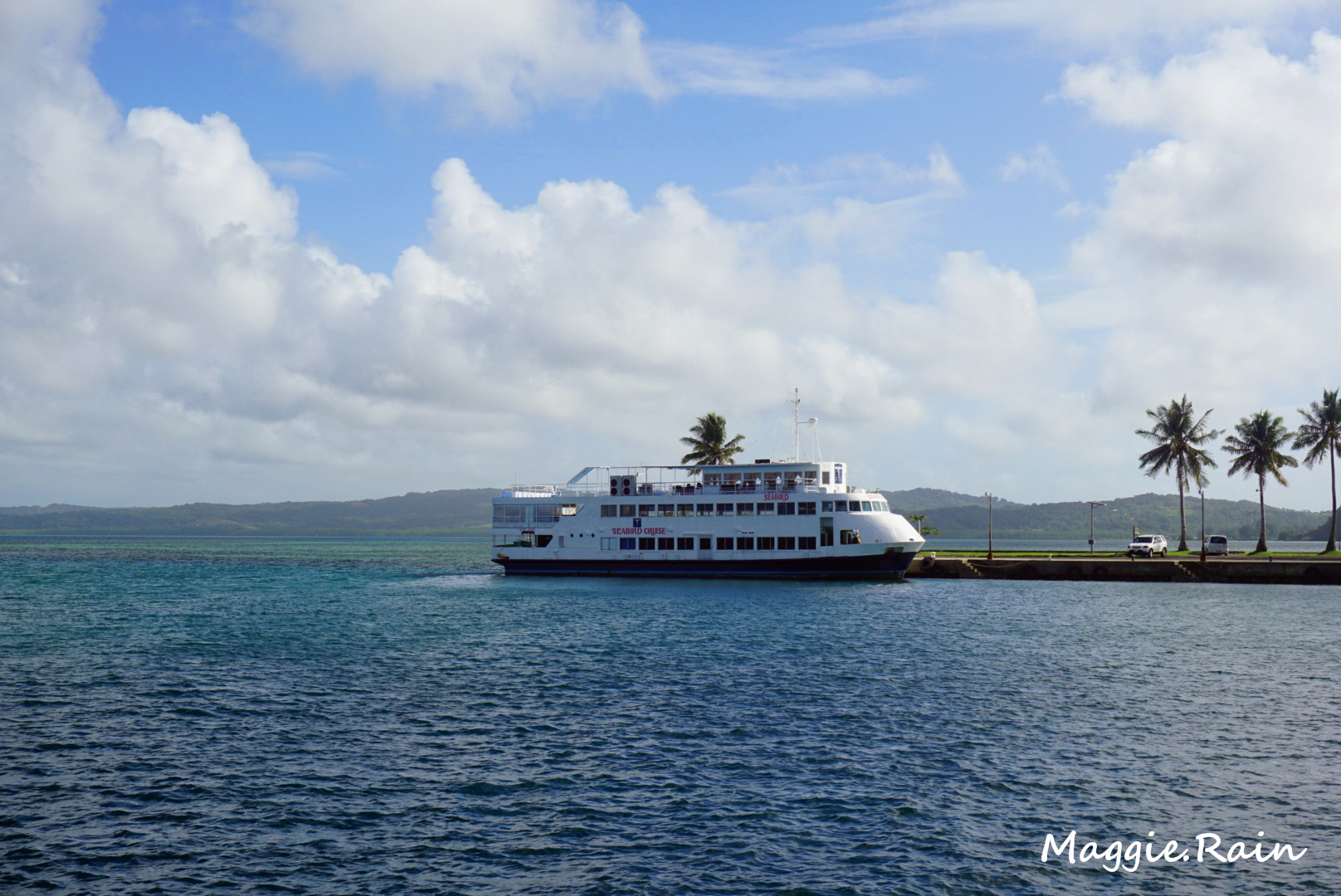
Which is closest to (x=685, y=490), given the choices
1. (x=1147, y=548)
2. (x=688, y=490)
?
(x=688, y=490)

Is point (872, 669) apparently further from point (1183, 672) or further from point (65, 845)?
point (65, 845)

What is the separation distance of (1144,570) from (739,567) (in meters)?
34.2

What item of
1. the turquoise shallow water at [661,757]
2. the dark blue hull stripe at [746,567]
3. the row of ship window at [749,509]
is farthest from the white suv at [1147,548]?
the turquoise shallow water at [661,757]

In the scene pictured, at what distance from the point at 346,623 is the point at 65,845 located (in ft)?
113

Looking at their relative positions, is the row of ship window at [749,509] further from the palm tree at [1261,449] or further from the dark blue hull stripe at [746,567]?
the palm tree at [1261,449]

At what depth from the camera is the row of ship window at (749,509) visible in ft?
243

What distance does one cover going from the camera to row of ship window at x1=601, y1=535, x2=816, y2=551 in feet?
246

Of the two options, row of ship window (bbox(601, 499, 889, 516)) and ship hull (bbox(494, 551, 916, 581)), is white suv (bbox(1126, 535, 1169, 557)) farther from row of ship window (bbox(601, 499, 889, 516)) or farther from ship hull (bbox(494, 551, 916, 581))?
row of ship window (bbox(601, 499, 889, 516))

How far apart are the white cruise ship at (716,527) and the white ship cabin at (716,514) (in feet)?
0.25

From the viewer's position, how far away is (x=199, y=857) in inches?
642

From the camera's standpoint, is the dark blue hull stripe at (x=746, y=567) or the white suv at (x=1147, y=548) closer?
the dark blue hull stripe at (x=746, y=567)

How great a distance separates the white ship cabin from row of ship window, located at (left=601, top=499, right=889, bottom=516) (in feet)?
0.24

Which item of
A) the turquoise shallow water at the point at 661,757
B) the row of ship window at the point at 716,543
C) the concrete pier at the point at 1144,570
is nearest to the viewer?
the turquoise shallow water at the point at 661,757

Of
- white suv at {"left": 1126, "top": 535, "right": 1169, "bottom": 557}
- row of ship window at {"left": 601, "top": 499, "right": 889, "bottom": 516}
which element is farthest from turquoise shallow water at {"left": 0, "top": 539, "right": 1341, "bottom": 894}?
white suv at {"left": 1126, "top": 535, "right": 1169, "bottom": 557}
